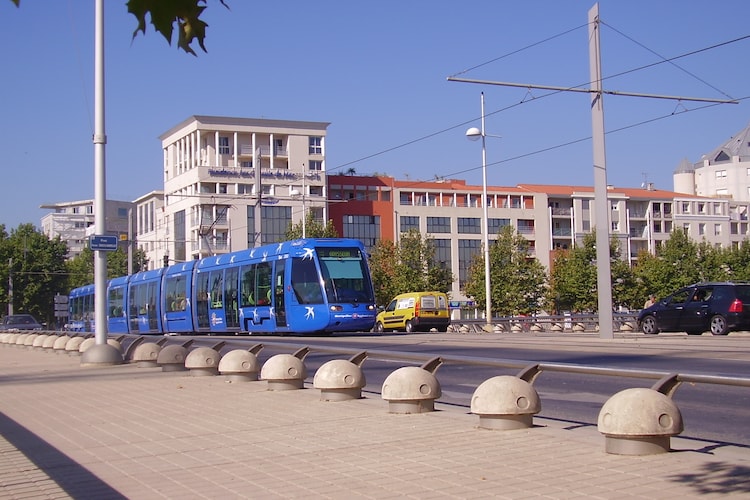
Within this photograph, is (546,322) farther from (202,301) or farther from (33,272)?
(33,272)

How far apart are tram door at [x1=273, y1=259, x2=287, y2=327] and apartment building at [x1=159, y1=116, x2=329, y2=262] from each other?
6359cm

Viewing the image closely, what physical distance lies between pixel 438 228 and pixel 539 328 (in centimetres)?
5912

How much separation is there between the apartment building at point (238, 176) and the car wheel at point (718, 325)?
69.7m

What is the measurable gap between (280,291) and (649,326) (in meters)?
12.4

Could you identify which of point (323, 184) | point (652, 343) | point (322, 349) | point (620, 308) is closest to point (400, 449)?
point (322, 349)

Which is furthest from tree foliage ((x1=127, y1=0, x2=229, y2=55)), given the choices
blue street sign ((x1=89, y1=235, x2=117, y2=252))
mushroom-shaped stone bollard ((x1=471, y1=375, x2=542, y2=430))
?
blue street sign ((x1=89, y1=235, x2=117, y2=252))

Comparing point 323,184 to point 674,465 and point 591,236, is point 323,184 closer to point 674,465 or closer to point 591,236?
point 591,236

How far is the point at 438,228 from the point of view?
359 ft

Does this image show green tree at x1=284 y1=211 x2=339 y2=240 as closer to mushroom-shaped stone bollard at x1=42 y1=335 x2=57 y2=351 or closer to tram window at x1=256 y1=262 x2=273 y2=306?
tram window at x1=256 y1=262 x2=273 y2=306

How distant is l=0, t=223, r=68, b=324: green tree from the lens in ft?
317

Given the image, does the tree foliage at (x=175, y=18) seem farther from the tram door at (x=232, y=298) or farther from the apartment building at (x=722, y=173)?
the apartment building at (x=722, y=173)

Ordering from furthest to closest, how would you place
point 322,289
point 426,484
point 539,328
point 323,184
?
1. point 323,184
2. point 539,328
3. point 322,289
4. point 426,484

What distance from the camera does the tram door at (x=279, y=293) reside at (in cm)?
2986

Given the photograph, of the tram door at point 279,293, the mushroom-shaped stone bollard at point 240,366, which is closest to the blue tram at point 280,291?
the tram door at point 279,293
